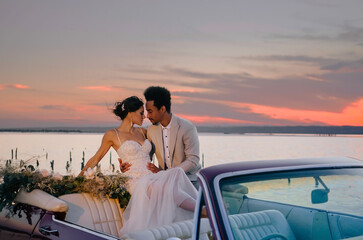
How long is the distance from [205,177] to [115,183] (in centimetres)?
332

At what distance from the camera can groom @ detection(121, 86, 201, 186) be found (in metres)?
7.29

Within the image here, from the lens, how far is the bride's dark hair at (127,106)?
786 centimetres

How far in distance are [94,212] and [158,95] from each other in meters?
2.11

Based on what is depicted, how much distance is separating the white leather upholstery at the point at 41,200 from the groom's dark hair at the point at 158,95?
2.21 m

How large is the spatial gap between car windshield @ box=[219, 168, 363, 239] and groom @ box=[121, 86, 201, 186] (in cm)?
377

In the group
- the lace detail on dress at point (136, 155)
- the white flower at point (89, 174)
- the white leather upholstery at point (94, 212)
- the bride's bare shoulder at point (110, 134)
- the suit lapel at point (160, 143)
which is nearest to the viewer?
the white leather upholstery at point (94, 212)

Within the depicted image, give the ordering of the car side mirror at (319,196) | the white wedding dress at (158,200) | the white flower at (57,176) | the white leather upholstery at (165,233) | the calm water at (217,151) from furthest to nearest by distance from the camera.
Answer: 1. the calm water at (217,151)
2. the white flower at (57,176)
3. the white wedding dress at (158,200)
4. the white leather upholstery at (165,233)
5. the car side mirror at (319,196)

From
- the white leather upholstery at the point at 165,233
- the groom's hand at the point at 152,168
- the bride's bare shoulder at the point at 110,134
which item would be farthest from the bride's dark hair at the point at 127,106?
the white leather upholstery at the point at 165,233

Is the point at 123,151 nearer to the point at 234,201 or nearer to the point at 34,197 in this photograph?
the point at 34,197

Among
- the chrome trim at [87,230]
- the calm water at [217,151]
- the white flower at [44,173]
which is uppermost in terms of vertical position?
the white flower at [44,173]

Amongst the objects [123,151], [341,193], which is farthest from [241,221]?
[123,151]

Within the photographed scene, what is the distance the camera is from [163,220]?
20.0ft

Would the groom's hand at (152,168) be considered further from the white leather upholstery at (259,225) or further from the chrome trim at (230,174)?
the chrome trim at (230,174)

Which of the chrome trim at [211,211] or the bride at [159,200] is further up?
the chrome trim at [211,211]
